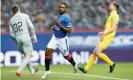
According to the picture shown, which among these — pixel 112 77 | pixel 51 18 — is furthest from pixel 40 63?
pixel 112 77

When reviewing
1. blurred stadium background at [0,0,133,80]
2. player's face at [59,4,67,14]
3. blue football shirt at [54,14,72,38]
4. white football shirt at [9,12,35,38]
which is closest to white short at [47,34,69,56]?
blue football shirt at [54,14,72,38]

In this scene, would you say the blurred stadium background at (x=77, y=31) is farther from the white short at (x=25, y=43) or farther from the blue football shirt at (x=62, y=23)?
the blue football shirt at (x=62, y=23)

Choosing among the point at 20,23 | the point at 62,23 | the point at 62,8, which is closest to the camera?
the point at 62,8

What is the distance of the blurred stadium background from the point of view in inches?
953

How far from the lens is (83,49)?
2502 centimetres

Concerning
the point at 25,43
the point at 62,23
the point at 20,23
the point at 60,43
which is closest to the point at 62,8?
the point at 62,23

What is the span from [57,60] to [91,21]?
330 cm

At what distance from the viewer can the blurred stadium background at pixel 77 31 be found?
2420 cm

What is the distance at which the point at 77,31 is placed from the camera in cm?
2503

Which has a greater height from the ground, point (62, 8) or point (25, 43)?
point (62, 8)

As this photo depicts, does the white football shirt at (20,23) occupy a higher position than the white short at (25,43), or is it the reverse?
the white football shirt at (20,23)

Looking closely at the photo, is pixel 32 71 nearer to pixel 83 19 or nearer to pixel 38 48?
pixel 38 48

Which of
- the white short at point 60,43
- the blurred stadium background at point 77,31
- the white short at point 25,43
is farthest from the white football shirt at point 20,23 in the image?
the blurred stadium background at point 77,31

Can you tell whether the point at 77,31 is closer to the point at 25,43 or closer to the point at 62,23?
the point at 25,43
